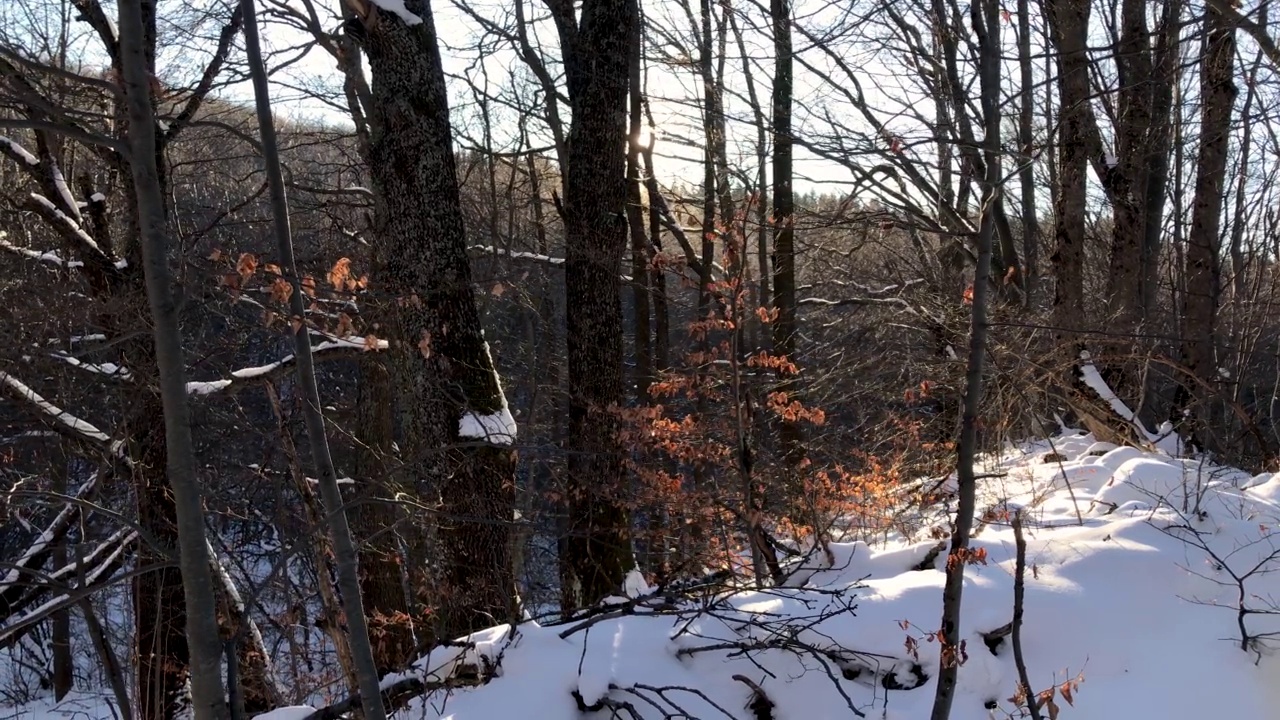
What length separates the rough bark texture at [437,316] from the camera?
17.4ft

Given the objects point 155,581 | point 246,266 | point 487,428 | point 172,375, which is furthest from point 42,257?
point 172,375

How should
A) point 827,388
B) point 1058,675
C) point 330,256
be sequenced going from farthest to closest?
point 827,388, point 330,256, point 1058,675

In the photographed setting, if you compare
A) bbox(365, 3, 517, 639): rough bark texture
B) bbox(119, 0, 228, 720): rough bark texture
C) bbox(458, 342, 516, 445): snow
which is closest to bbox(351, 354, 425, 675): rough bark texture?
bbox(365, 3, 517, 639): rough bark texture

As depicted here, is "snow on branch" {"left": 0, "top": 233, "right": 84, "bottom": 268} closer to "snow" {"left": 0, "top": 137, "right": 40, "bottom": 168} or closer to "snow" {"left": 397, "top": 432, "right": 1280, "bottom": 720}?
"snow" {"left": 0, "top": 137, "right": 40, "bottom": 168}

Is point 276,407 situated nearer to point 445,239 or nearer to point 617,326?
point 445,239

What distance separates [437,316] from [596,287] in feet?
5.50

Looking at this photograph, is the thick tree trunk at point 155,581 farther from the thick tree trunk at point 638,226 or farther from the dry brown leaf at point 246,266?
the thick tree trunk at point 638,226

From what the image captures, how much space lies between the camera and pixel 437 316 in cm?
540

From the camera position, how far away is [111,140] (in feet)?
5.74

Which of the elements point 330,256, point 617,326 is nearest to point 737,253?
point 617,326

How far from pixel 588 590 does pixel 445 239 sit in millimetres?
2975

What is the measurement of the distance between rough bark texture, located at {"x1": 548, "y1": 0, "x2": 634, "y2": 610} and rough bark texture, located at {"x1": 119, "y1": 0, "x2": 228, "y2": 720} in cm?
457

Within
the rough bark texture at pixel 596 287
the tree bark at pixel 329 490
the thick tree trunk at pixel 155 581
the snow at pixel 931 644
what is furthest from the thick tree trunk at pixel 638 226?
the tree bark at pixel 329 490

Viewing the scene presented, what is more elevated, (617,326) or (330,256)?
(330,256)
